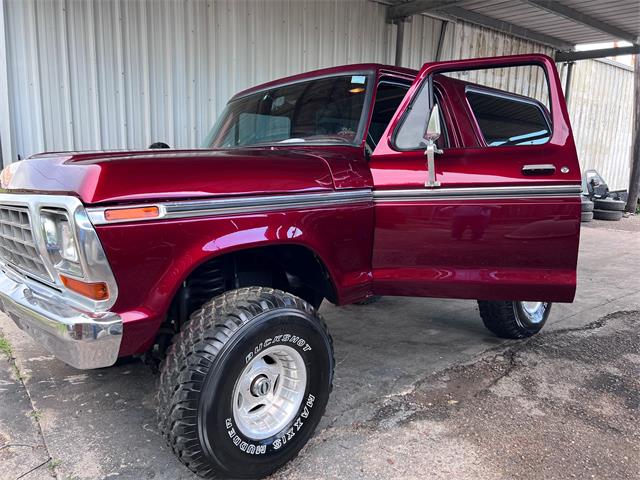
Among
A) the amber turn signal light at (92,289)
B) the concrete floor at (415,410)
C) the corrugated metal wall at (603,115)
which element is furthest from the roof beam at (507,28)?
the amber turn signal light at (92,289)

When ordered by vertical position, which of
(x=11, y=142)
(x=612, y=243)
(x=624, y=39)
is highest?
(x=624, y=39)

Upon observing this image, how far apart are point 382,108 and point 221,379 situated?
1947mm

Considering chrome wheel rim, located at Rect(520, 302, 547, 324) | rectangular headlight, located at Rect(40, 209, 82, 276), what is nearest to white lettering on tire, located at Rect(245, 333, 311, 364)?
rectangular headlight, located at Rect(40, 209, 82, 276)

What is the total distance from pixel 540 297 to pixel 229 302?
1854 mm

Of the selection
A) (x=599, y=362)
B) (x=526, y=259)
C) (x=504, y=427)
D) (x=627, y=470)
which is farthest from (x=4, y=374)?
(x=599, y=362)

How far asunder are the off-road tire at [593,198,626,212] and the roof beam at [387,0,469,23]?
6.83m

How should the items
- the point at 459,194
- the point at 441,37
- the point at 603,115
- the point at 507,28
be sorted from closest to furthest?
the point at 459,194 → the point at 441,37 → the point at 507,28 → the point at 603,115

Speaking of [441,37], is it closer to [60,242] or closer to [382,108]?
[382,108]

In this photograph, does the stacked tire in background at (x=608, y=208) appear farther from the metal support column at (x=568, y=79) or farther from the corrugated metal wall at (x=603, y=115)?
the metal support column at (x=568, y=79)

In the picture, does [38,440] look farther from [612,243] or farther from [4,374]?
[612,243]

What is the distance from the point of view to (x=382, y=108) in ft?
10.3

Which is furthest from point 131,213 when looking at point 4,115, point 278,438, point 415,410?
point 4,115

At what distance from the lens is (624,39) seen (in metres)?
10.4

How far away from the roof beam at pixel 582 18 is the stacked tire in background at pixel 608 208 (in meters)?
3.53
